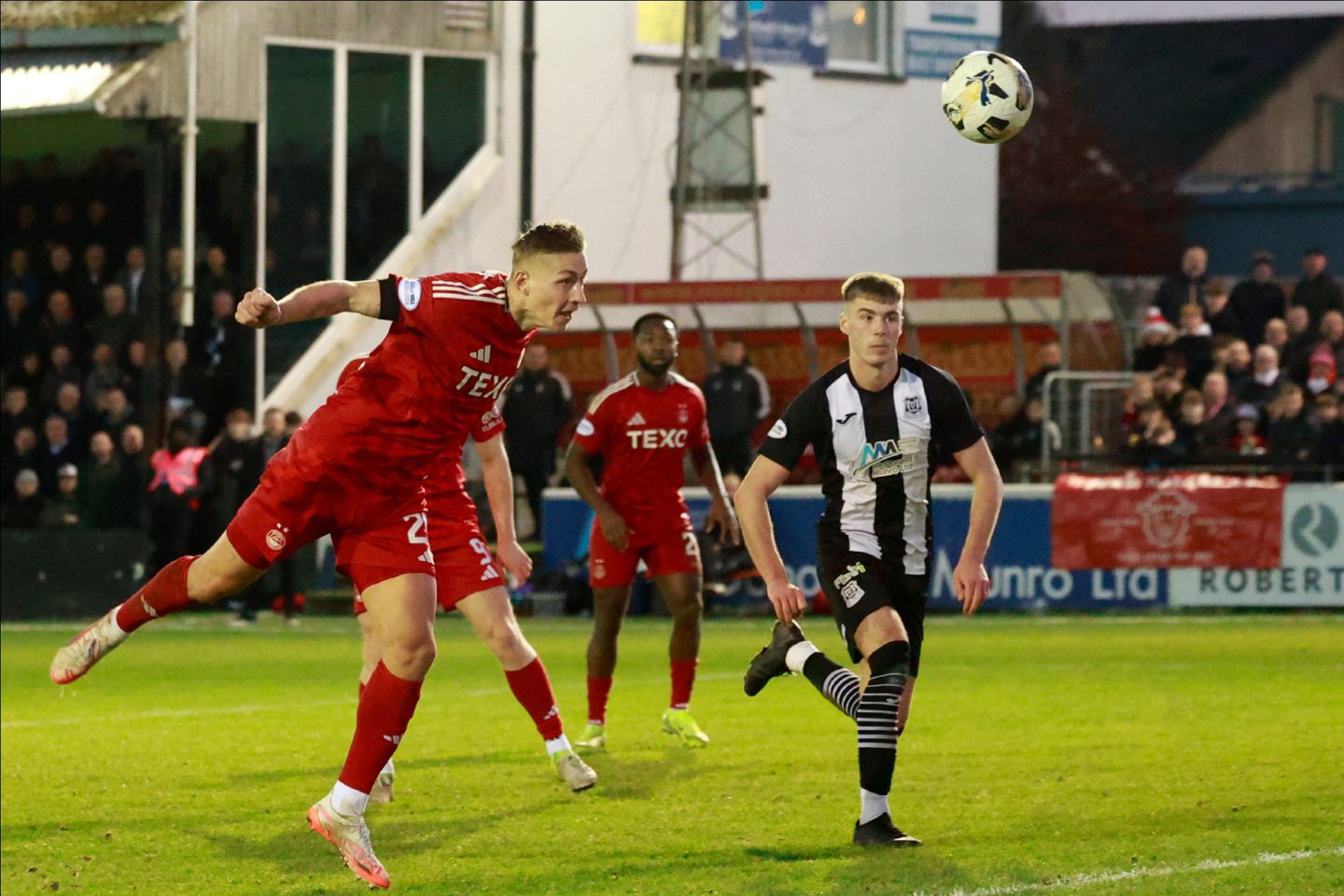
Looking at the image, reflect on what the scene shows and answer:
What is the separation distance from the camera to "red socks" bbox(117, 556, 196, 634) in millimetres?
8219

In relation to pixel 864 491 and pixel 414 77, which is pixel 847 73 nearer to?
pixel 414 77

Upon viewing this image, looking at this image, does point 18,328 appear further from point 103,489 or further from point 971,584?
point 971,584

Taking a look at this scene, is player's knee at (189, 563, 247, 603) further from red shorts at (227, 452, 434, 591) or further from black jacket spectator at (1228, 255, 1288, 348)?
black jacket spectator at (1228, 255, 1288, 348)

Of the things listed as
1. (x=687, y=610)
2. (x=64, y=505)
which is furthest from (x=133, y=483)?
(x=687, y=610)

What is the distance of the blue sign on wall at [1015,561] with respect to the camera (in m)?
20.5

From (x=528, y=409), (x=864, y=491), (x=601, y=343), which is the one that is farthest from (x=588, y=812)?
(x=601, y=343)

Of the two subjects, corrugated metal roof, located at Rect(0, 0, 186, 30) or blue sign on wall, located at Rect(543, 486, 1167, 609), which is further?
corrugated metal roof, located at Rect(0, 0, 186, 30)

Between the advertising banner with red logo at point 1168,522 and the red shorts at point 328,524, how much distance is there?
1301cm

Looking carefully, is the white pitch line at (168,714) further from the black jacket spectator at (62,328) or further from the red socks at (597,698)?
the black jacket spectator at (62,328)

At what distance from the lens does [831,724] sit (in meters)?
12.8

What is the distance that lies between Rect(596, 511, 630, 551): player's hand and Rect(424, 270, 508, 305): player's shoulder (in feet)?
13.5

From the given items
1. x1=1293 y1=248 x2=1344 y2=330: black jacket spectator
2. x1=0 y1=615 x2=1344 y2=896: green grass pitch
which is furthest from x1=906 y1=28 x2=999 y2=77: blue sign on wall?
x1=0 y1=615 x2=1344 y2=896: green grass pitch

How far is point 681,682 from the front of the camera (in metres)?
12.1

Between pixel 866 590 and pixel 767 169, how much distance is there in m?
23.9
